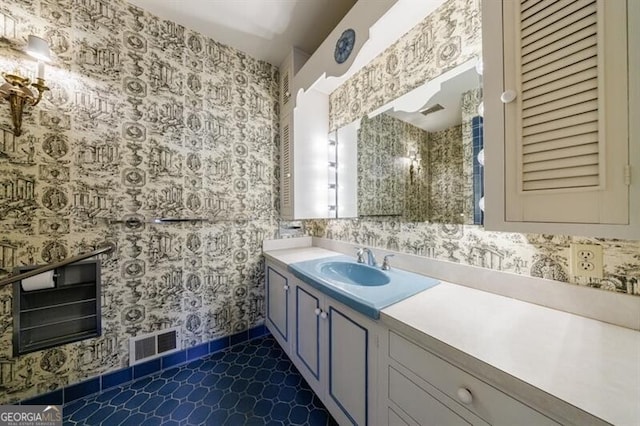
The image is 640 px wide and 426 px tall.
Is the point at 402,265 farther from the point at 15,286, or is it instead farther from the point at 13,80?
the point at 13,80

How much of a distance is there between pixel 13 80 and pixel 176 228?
1077 mm

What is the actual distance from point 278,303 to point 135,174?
1.36 metres

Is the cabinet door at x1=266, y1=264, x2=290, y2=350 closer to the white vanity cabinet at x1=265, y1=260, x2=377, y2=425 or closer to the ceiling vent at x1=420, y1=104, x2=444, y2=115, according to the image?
the white vanity cabinet at x1=265, y1=260, x2=377, y2=425

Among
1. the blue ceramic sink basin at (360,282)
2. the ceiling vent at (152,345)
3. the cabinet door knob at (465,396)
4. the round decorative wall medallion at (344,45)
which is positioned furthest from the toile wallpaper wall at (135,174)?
the cabinet door knob at (465,396)

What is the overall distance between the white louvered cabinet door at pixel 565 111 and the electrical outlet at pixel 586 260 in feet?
1.05

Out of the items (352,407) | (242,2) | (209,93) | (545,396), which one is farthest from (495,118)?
(209,93)

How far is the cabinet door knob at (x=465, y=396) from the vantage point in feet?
2.02

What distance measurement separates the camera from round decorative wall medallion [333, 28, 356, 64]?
1.29 metres

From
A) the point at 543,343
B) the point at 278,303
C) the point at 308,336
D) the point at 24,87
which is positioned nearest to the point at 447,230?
the point at 543,343

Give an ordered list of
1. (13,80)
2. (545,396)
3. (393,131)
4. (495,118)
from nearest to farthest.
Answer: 1. (545,396)
2. (495,118)
3. (13,80)
4. (393,131)

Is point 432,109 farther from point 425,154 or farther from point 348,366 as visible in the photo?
point 348,366

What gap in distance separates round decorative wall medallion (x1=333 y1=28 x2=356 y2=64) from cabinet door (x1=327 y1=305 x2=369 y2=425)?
1.41 meters

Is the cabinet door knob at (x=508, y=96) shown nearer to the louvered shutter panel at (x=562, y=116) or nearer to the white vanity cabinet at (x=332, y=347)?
the louvered shutter panel at (x=562, y=116)

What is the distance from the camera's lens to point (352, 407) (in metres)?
1.03
